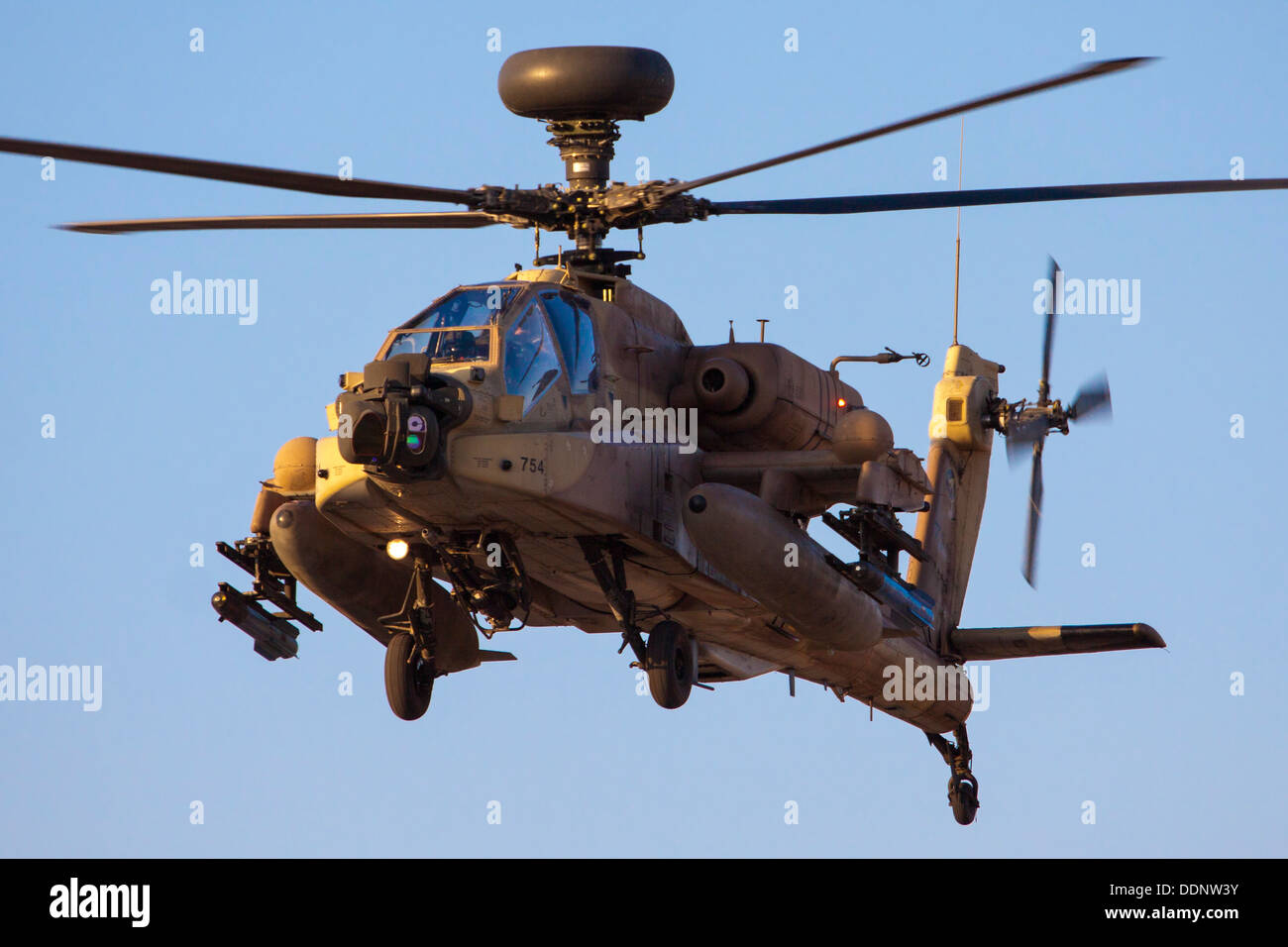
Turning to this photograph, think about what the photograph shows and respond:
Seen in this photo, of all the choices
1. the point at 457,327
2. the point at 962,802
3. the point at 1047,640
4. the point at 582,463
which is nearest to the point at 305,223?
the point at 457,327

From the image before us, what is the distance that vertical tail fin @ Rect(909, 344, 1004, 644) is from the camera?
27688mm

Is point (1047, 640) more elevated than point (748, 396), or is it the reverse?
point (748, 396)

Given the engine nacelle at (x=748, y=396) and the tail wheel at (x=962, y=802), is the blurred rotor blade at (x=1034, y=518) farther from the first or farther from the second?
the engine nacelle at (x=748, y=396)

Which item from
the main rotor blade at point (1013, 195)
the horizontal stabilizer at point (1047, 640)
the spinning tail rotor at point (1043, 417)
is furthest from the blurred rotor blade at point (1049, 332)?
the main rotor blade at point (1013, 195)

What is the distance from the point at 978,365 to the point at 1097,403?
1.84 metres

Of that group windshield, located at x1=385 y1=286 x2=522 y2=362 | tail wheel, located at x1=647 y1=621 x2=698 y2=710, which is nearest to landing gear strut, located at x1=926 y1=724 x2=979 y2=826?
tail wheel, located at x1=647 y1=621 x2=698 y2=710

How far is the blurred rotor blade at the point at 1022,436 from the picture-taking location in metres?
27.1

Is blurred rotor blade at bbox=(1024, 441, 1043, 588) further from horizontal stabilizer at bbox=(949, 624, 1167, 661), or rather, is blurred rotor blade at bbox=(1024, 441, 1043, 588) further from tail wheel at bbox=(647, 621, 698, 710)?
tail wheel at bbox=(647, 621, 698, 710)

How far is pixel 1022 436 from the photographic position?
27.2 meters

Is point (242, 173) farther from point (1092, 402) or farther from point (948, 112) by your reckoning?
point (1092, 402)

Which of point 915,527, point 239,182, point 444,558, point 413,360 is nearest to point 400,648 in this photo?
point 444,558

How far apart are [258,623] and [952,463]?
32.8ft

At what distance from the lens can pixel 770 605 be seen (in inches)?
830

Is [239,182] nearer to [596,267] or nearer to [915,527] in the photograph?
[596,267]
